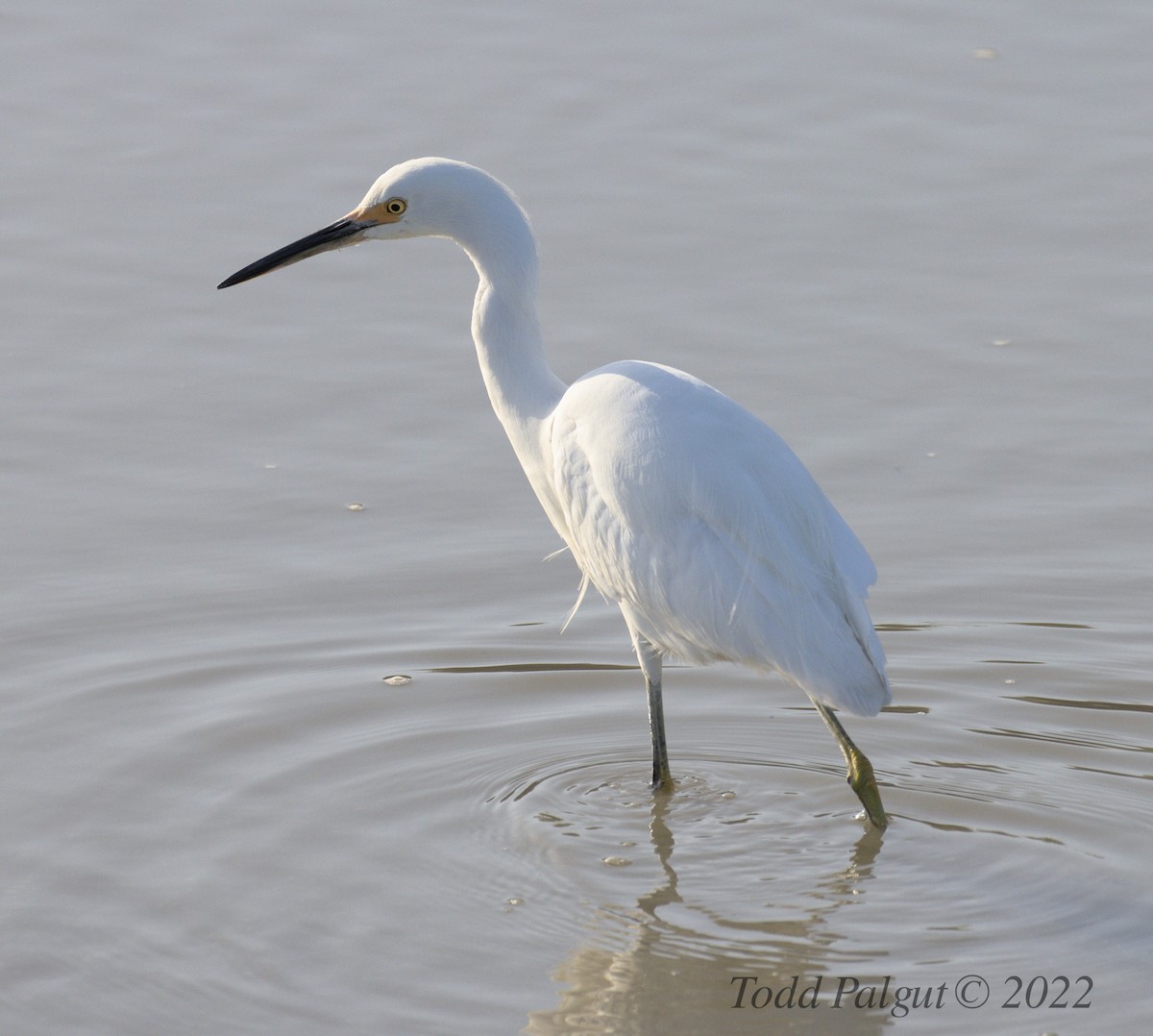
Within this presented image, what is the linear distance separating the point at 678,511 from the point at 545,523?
1.92 meters

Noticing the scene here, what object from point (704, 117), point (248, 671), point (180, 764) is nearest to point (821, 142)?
point (704, 117)

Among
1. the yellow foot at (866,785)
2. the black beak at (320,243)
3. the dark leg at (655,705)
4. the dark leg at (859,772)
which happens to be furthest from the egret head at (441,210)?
the yellow foot at (866,785)

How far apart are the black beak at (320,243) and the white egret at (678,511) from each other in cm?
1

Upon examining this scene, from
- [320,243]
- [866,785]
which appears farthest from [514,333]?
[866,785]

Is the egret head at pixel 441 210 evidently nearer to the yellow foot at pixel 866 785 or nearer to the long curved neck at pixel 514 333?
the long curved neck at pixel 514 333

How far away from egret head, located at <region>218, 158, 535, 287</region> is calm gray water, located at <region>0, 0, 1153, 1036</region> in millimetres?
1489

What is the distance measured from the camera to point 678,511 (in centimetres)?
506

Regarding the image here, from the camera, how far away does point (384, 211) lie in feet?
17.9

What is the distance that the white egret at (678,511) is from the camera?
4965 mm

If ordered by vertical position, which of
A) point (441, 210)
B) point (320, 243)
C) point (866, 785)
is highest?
point (441, 210)

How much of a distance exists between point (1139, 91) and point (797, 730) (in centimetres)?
Result: 531

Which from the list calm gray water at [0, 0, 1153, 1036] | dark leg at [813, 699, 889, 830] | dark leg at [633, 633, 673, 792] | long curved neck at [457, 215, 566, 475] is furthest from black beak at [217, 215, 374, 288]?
dark leg at [813, 699, 889, 830]
